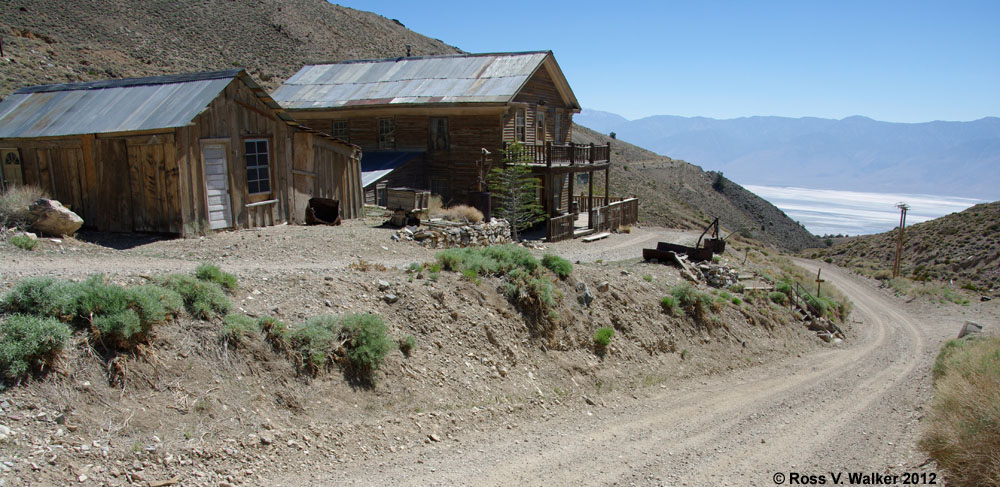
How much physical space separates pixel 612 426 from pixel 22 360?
291 inches

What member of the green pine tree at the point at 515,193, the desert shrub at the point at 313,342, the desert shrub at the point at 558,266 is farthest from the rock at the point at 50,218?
the green pine tree at the point at 515,193

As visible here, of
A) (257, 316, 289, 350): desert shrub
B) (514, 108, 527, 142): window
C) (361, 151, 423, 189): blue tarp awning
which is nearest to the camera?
(257, 316, 289, 350): desert shrub

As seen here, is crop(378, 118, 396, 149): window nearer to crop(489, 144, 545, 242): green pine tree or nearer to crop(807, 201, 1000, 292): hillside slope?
crop(489, 144, 545, 242): green pine tree

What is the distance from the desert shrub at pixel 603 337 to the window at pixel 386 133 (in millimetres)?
16397

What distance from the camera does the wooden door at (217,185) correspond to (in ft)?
48.4

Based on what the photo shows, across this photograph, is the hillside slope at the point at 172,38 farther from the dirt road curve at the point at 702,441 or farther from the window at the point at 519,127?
the dirt road curve at the point at 702,441

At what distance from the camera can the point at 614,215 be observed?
28141 millimetres

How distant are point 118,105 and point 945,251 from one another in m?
48.0

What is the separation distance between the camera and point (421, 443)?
7.93 meters

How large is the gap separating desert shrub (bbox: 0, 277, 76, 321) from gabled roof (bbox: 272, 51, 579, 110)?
18.1 metres

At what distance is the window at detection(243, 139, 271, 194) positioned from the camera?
15977mm

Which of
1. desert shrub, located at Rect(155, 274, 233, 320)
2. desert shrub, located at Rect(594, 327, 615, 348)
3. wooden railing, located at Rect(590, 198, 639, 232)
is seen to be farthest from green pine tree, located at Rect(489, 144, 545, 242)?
desert shrub, located at Rect(155, 274, 233, 320)

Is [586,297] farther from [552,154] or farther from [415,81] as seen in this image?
[415,81]

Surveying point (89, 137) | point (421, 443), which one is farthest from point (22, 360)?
point (89, 137)
